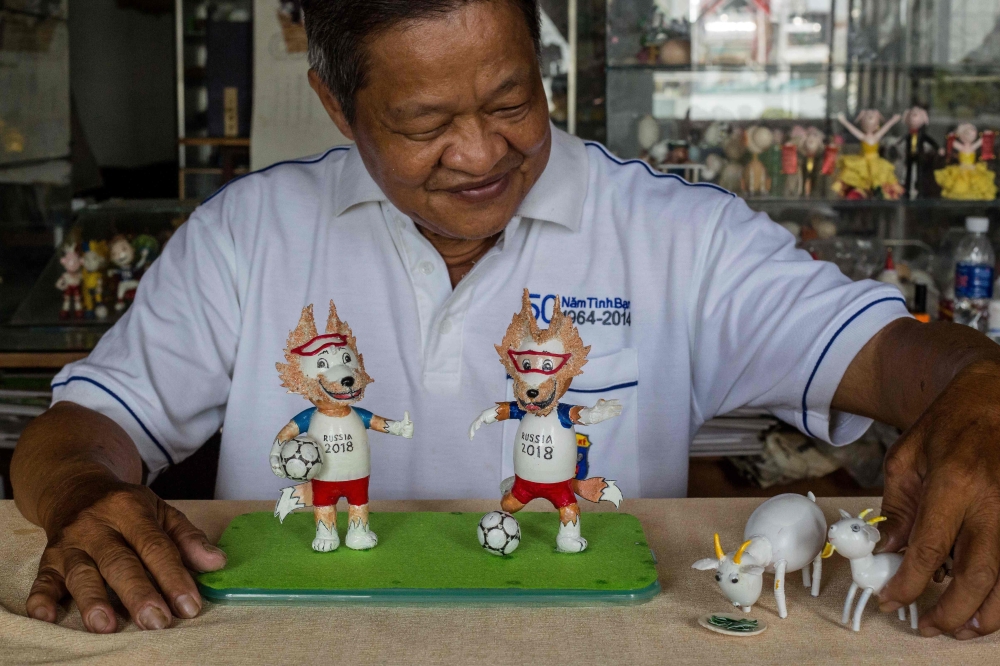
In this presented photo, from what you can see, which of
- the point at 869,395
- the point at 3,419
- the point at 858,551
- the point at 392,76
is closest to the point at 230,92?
the point at 3,419

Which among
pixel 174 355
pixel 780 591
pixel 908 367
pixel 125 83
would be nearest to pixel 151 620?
pixel 780 591

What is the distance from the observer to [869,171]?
93.6 inches

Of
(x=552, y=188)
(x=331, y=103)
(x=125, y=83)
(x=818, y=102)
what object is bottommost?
(x=552, y=188)

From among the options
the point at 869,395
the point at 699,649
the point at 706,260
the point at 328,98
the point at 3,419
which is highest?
the point at 328,98

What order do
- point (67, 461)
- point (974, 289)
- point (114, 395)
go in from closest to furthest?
1. point (67, 461)
2. point (114, 395)
3. point (974, 289)

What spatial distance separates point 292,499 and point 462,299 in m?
0.53

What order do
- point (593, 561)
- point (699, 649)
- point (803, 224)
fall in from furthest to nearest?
1. point (803, 224)
2. point (593, 561)
3. point (699, 649)

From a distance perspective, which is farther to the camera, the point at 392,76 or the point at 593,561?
the point at 392,76

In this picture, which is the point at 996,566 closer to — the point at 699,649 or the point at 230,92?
the point at 699,649

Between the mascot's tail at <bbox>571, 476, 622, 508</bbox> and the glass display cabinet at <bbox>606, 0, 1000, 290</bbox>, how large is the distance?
5.28 feet

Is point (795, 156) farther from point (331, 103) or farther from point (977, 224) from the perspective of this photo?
point (331, 103)

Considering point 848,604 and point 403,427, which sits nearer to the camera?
point 848,604

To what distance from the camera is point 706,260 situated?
1.43m

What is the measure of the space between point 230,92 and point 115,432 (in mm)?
2325
